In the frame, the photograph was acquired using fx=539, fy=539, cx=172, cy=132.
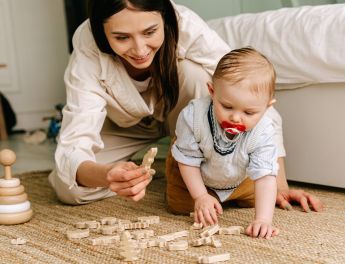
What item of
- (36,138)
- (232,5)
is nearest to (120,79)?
(232,5)

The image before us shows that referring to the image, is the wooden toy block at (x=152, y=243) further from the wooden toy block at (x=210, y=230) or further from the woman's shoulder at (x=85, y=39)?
the woman's shoulder at (x=85, y=39)

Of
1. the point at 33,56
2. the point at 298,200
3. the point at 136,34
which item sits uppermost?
the point at 136,34

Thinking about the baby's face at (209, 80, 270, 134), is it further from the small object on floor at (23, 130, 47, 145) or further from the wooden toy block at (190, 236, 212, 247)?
the small object on floor at (23, 130, 47, 145)

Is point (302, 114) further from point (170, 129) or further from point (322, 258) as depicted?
point (322, 258)

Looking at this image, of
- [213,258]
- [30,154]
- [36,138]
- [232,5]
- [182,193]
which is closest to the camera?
[213,258]

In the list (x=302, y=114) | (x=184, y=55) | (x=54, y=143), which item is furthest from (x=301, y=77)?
(x=54, y=143)

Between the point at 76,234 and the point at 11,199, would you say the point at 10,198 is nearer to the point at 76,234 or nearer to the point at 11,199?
the point at 11,199

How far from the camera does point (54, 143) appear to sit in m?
2.75

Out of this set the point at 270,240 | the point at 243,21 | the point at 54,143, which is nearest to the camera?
the point at 270,240

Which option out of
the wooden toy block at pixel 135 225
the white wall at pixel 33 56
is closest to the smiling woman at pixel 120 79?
the wooden toy block at pixel 135 225

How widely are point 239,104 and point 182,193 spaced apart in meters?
0.29

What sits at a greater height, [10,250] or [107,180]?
[107,180]

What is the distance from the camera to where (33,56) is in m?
3.28

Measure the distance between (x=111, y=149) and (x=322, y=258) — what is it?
78cm
